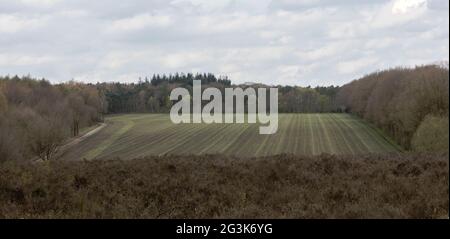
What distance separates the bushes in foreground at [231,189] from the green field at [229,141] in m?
44.4

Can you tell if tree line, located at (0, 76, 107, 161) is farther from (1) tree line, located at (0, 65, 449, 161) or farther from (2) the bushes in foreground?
(2) the bushes in foreground

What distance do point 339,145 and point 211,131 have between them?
3076cm

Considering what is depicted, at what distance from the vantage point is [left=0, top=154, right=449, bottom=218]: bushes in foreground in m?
15.5

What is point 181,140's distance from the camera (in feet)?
297

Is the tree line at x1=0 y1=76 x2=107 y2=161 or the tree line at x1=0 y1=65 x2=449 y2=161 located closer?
the tree line at x1=0 y1=65 x2=449 y2=161

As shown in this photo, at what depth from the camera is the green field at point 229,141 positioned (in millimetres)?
74163

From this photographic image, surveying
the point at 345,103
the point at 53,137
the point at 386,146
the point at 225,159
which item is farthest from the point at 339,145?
the point at 345,103

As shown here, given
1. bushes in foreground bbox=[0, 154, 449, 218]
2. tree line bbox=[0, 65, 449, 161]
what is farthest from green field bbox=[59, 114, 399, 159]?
bushes in foreground bbox=[0, 154, 449, 218]

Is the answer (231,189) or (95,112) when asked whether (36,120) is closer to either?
(95,112)

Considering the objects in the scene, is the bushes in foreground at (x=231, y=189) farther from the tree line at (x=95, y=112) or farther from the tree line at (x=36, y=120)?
the tree line at (x=36, y=120)

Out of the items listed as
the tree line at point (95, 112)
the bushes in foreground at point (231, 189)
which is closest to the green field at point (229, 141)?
the tree line at point (95, 112)

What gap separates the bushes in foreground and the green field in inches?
1748

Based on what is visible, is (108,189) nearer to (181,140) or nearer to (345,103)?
(181,140)

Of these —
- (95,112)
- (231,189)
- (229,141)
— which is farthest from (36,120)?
(231,189)
